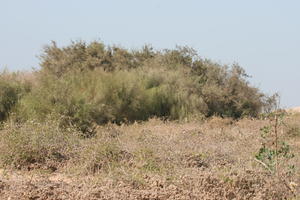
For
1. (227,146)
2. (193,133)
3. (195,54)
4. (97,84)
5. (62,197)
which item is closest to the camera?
(62,197)

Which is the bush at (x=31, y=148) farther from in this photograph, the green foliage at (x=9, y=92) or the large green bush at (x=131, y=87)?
the green foliage at (x=9, y=92)

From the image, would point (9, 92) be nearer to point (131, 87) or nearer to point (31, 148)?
point (131, 87)

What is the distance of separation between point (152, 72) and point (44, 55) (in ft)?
15.9

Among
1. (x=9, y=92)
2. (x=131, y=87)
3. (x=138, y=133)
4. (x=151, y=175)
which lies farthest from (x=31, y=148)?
(x=131, y=87)

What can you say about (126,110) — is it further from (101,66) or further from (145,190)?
(145,190)

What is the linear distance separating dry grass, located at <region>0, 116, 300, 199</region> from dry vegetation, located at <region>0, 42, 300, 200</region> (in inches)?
0.6

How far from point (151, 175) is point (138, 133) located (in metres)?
6.36

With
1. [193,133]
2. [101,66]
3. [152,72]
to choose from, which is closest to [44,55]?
[101,66]

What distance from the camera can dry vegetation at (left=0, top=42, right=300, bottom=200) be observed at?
21.3 ft

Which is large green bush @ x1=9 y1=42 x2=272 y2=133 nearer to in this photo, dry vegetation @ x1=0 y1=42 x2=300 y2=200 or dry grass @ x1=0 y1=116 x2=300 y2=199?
dry vegetation @ x1=0 y1=42 x2=300 y2=200

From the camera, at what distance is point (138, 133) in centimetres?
1339

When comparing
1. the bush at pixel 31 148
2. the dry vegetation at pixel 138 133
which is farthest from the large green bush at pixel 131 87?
the bush at pixel 31 148

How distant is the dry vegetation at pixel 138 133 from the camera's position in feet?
21.3

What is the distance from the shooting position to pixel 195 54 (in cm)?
2453
